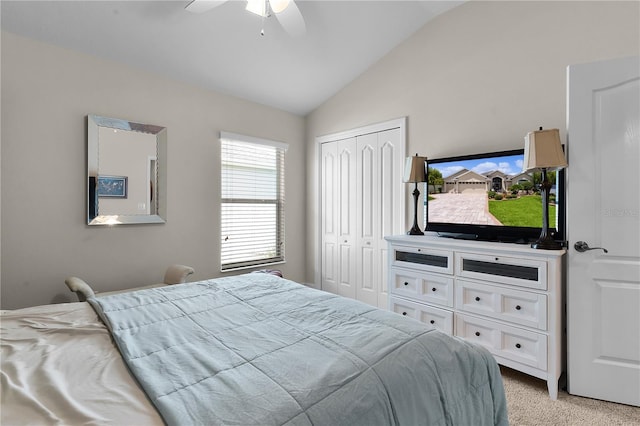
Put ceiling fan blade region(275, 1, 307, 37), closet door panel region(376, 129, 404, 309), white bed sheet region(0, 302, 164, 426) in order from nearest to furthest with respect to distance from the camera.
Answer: white bed sheet region(0, 302, 164, 426)
ceiling fan blade region(275, 1, 307, 37)
closet door panel region(376, 129, 404, 309)

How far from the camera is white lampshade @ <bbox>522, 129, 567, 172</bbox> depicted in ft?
6.70

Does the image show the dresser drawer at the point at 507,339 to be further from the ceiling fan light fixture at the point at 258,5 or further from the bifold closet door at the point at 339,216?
the ceiling fan light fixture at the point at 258,5

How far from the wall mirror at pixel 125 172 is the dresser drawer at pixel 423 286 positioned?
2405 mm

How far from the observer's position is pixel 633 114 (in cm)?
190

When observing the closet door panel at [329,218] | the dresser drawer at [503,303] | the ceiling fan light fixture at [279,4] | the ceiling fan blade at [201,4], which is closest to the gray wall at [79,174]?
the ceiling fan blade at [201,4]

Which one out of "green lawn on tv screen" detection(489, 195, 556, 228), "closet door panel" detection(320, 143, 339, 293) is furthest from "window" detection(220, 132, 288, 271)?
"green lawn on tv screen" detection(489, 195, 556, 228)

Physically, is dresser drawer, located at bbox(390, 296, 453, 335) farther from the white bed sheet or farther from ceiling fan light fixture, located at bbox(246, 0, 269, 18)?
ceiling fan light fixture, located at bbox(246, 0, 269, 18)

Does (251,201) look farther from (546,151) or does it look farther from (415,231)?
(546,151)

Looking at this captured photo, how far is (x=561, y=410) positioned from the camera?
192cm

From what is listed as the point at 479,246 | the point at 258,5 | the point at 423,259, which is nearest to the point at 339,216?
the point at 423,259

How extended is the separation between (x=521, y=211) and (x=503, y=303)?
763 millimetres

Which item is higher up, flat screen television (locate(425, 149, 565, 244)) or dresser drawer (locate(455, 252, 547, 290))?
flat screen television (locate(425, 149, 565, 244))

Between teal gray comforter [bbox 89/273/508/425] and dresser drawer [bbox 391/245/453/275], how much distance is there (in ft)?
4.14

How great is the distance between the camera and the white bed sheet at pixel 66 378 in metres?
0.76
